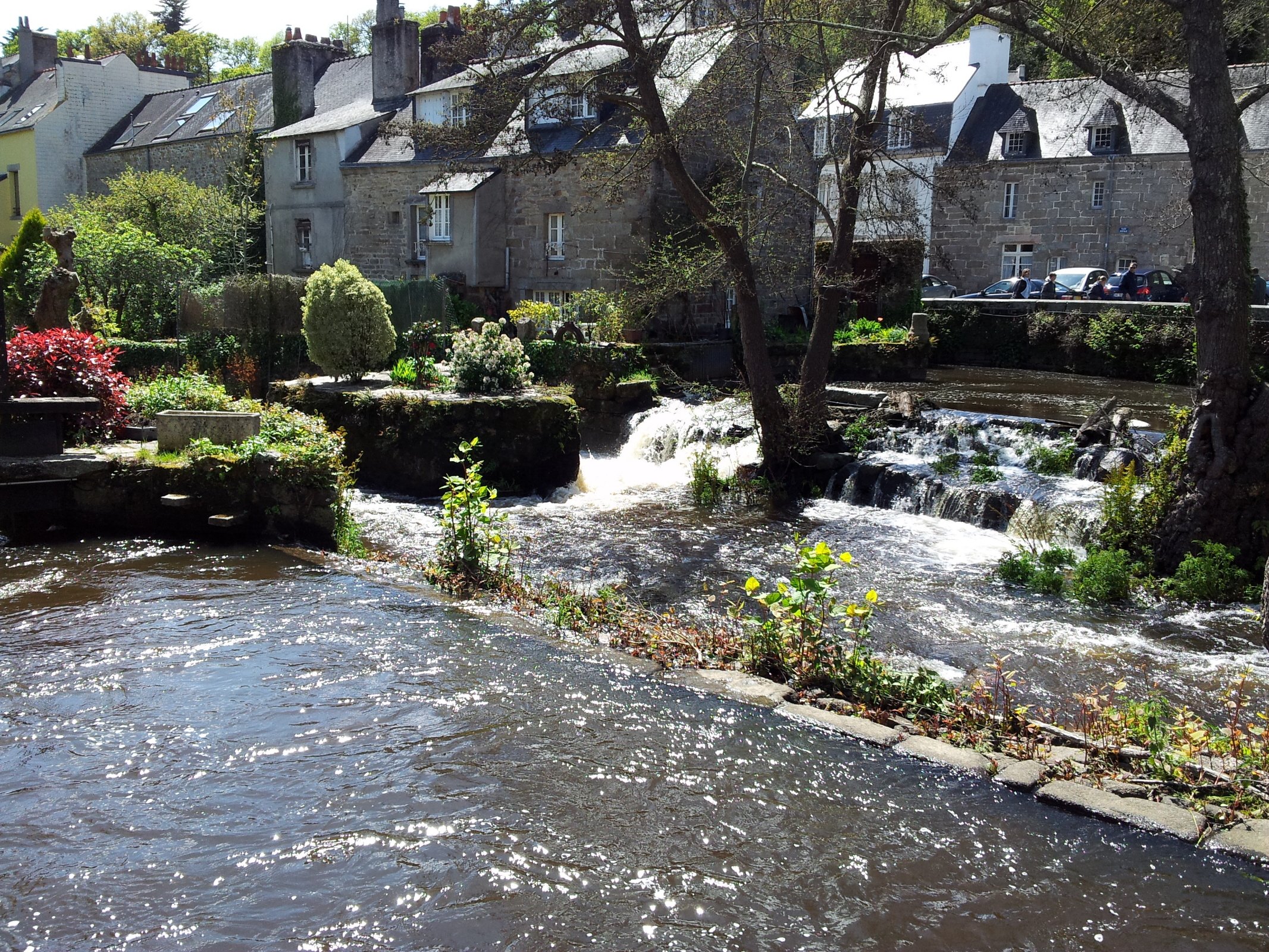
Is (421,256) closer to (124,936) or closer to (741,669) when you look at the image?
(741,669)

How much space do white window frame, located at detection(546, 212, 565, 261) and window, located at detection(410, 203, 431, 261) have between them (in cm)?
429

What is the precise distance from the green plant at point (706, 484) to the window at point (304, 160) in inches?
856

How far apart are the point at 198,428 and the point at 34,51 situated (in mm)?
44055

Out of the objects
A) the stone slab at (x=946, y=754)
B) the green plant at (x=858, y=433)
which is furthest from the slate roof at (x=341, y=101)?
the stone slab at (x=946, y=754)

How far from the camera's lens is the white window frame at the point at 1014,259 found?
33938mm

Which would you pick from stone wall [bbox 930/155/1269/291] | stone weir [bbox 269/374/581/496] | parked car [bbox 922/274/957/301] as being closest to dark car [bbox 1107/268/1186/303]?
stone wall [bbox 930/155/1269/291]

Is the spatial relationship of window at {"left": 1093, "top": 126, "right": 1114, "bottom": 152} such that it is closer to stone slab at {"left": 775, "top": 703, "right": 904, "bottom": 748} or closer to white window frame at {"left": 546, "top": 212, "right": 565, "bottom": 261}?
white window frame at {"left": 546, "top": 212, "right": 565, "bottom": 261}

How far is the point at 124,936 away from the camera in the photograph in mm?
3754

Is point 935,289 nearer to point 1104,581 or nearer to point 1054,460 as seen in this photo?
point 1054,460

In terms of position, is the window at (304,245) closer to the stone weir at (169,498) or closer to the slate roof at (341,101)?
the slate roof at (341,101)

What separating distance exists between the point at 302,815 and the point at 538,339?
49.6ft

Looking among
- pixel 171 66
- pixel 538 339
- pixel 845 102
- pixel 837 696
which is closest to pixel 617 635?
pixel 837 696

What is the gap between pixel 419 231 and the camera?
29.2 metres

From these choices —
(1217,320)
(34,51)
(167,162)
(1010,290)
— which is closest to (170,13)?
(34,51)
